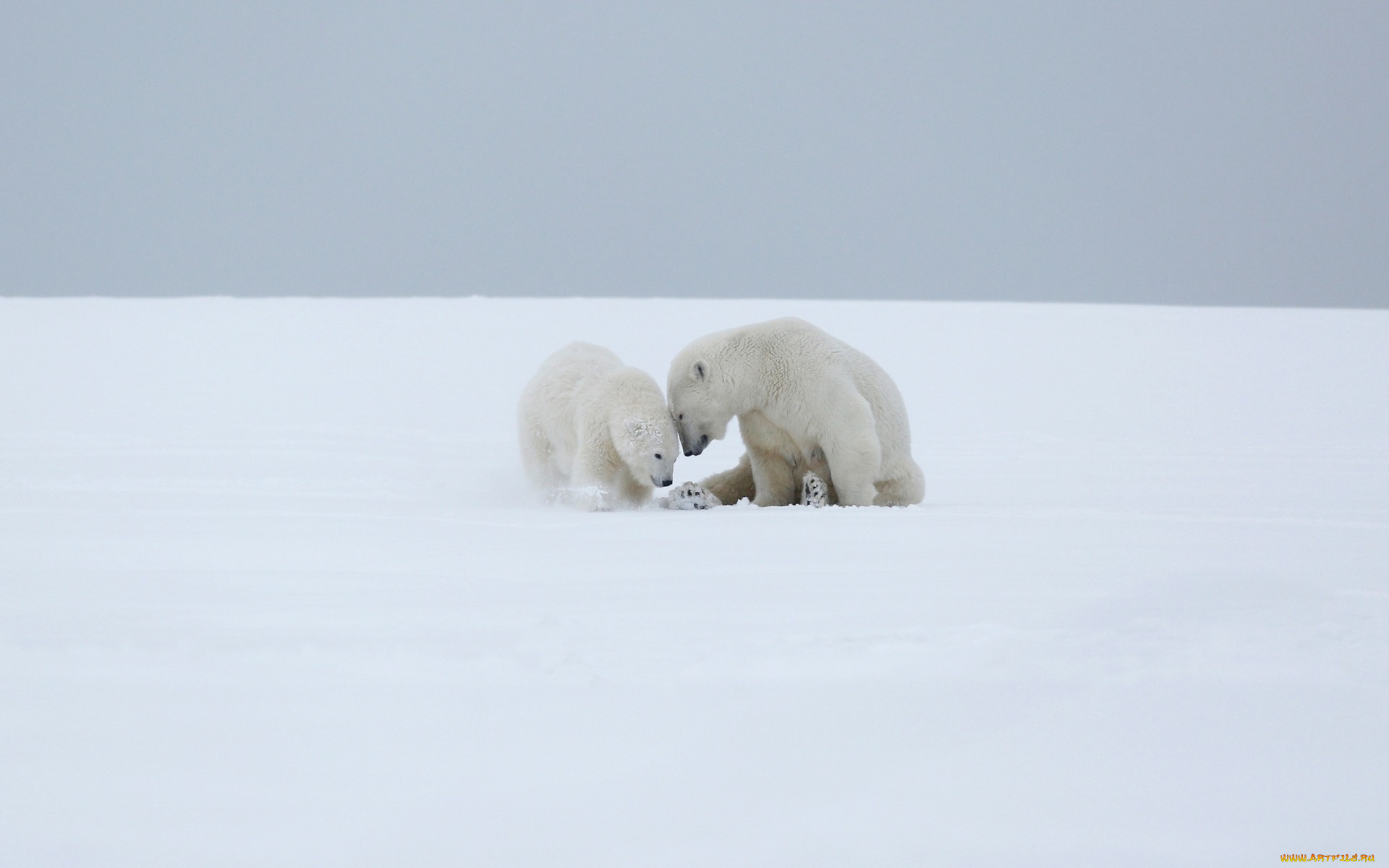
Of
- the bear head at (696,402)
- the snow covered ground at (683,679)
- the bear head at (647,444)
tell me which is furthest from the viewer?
→ the bear head at (696,402)

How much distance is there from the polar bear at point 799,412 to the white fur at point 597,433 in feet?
0.74

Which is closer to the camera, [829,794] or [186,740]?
[829,794]

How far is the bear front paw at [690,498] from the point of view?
500 cm

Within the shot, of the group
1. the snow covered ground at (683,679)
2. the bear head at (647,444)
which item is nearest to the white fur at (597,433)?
A: the bear head at (647,444)

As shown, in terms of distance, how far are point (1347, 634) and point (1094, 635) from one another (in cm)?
58

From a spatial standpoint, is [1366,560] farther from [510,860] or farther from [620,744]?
[510,860]

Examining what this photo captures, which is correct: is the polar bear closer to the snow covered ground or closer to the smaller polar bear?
the smaller polar bear

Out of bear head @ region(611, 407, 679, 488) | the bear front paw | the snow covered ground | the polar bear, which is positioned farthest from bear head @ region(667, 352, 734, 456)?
the snow covered ground

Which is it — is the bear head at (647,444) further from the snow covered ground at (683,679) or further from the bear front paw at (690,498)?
the snow covered ground at (683,679)

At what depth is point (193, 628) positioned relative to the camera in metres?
2.55

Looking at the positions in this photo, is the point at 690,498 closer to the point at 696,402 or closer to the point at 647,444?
the point at 647,444

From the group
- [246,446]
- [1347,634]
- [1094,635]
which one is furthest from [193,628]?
[246,446]

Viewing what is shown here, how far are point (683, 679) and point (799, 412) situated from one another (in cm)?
296

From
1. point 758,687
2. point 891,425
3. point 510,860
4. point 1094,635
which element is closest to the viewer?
point 510,860
